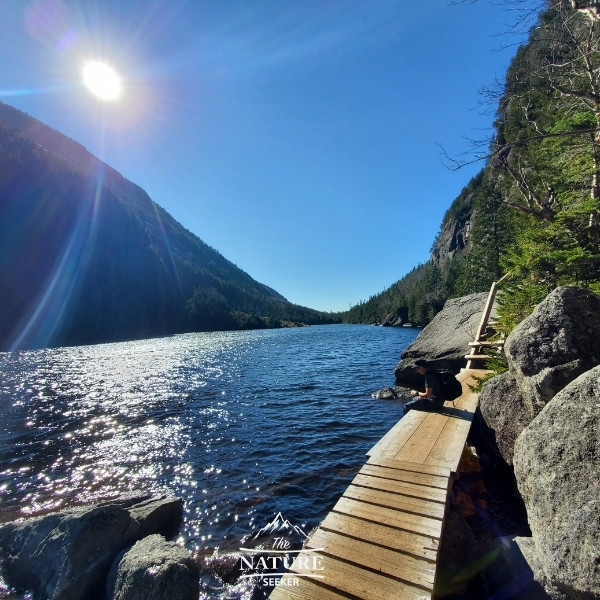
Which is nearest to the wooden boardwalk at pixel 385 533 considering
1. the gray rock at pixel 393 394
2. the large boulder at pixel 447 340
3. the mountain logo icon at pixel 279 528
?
the mountain logo icon at pixel 279 528

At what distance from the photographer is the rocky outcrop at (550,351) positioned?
6.34 metres

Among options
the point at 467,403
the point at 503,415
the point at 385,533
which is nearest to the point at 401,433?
the point at 503,415

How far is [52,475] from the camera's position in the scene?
10.9 m

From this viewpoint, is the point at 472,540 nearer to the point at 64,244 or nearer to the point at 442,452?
the point at 442,452

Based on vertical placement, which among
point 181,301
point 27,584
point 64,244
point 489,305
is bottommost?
point 27,584

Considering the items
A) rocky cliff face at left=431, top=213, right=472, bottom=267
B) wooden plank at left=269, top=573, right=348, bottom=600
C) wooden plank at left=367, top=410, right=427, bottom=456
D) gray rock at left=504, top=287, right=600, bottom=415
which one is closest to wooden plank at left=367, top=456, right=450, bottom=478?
wooden plank at left=367, top=410, right=427, bottom=456

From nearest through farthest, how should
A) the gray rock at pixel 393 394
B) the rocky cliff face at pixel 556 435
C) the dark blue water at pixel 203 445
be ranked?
the rocky cliff face at pixel 556 435
the dark blue water at pixel 203 445
the gray rock at pixel 393 394

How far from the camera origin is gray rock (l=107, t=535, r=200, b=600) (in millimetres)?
5035

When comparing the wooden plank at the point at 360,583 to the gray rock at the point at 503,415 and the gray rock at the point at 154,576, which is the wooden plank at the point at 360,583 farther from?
the gray rock at the point at 503,415

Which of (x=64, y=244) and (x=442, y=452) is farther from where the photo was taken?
(x=64, y=244)

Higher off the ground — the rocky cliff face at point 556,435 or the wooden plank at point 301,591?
the rocky cliff face at point 556,435

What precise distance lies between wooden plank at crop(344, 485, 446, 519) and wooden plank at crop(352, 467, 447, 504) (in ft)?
0.31

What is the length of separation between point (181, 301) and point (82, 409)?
13226 cm

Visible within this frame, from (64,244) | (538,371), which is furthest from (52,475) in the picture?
(64,244)
